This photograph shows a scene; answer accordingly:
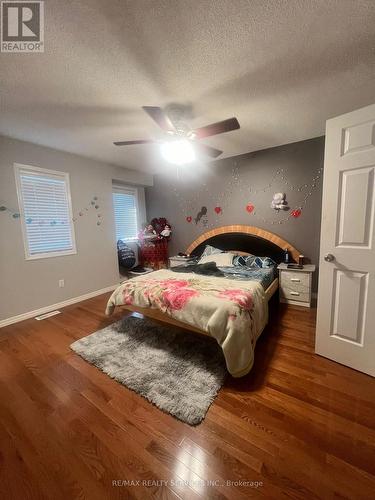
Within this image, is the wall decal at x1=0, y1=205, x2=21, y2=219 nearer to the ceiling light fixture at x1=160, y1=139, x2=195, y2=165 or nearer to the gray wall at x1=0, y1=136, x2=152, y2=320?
the gray wall at x1=0, y1=136, x2=152, y2=320

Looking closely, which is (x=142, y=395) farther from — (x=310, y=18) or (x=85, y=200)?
(x=85, y=200)

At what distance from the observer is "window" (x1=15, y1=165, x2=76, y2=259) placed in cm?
290

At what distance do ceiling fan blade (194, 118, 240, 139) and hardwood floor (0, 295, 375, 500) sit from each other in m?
2.20

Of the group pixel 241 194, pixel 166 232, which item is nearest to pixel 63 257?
pixel 166 232

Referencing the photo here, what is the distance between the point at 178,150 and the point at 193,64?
2.61 ft

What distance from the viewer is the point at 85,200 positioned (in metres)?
3.59

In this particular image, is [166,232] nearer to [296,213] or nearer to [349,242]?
[296,213]

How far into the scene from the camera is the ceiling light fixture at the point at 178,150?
217 centimetres

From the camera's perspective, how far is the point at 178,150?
7.38 ft

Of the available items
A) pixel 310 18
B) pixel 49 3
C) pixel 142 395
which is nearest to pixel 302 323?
pixel 142 395

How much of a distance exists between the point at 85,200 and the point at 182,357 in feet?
10.1

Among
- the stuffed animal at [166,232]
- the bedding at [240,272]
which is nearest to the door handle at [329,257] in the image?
the bedding at [240,272]

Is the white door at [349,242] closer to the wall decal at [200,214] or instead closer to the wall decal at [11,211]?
the wall decal at [200,214]

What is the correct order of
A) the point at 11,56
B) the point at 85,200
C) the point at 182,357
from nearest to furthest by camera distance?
the point at 11,56 < the point at 182,357 < the point at 85,200
